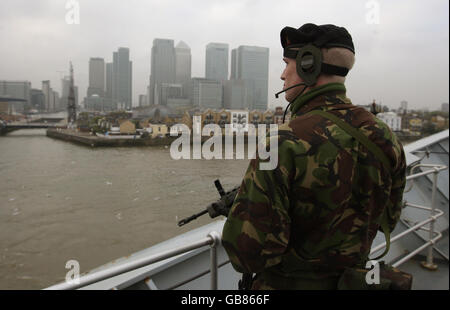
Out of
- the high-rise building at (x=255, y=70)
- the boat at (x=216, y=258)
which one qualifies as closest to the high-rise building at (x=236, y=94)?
the high-rise building at (x=255, y=70)

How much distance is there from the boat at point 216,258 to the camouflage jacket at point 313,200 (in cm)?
20

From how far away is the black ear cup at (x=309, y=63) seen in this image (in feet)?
2.10

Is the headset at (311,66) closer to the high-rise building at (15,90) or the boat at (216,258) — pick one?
the boat at (216,258)

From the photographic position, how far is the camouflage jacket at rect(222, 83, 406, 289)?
1.89ft

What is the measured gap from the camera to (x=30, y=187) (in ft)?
34.3

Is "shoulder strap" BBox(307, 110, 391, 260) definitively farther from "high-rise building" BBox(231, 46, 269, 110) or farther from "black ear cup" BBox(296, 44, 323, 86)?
"high-rise building" BBox(231, 46, 269, 110)

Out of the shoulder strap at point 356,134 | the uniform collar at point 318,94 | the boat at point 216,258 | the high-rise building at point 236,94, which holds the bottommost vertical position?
the boat at point 216,258

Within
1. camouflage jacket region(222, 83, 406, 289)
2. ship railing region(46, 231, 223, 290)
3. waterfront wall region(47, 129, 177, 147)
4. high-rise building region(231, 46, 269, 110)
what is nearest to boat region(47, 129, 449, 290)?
ship railing region(46, 231, 223, 290)

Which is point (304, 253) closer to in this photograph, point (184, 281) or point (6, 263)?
point (184, 281)

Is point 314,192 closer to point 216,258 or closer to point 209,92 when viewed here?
point 216,258

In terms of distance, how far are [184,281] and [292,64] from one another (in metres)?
0.81

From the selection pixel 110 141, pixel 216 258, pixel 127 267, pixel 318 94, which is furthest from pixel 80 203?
pixel 318 94

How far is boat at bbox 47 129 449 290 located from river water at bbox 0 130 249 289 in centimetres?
304
